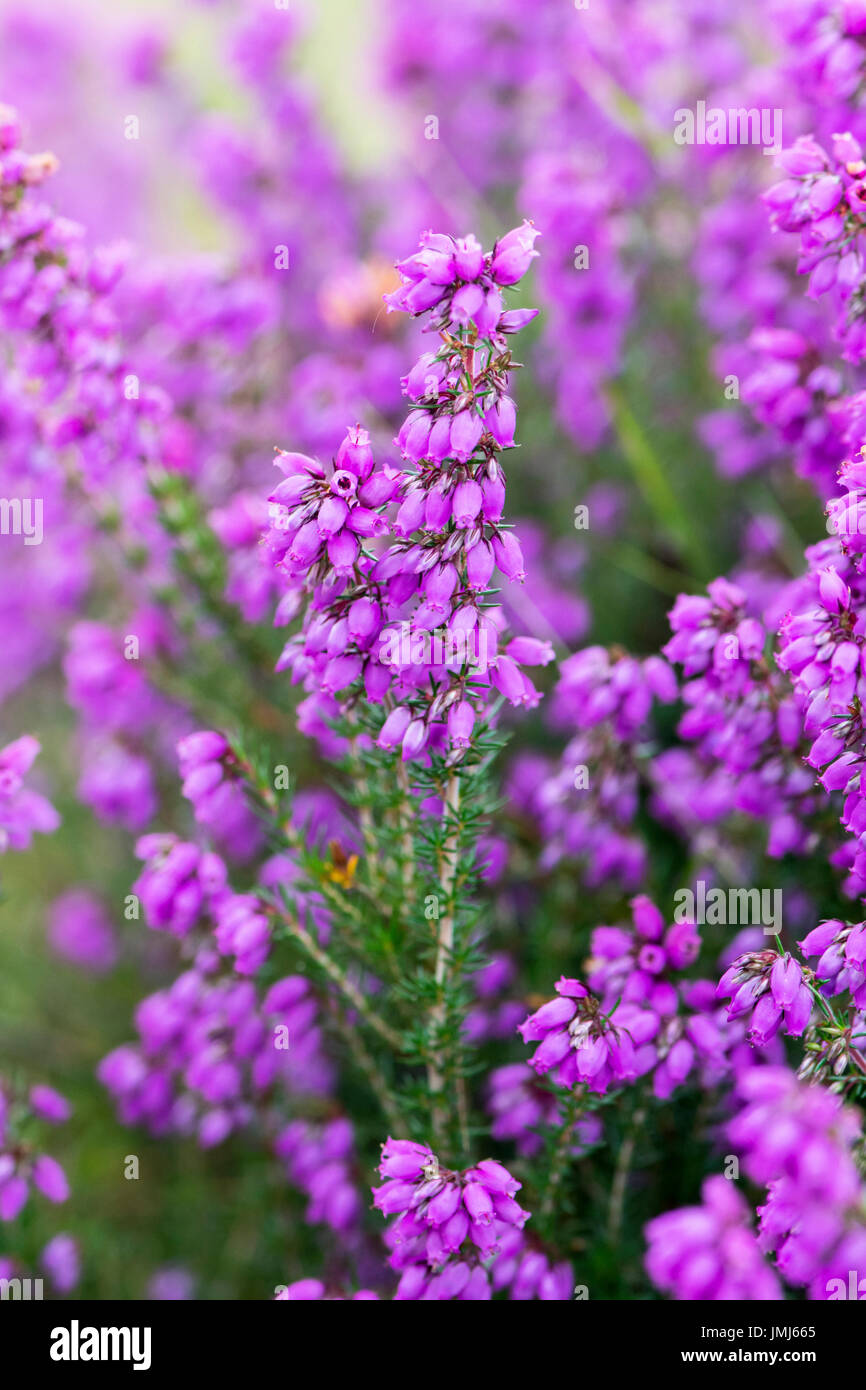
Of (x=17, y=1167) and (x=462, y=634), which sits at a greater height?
(x=462, y=634)

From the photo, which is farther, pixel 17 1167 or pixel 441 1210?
pixel 17 1167

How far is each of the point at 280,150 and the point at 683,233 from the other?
2.18 metres

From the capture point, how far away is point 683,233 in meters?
5.04

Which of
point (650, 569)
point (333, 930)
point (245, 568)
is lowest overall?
point (333, 930)

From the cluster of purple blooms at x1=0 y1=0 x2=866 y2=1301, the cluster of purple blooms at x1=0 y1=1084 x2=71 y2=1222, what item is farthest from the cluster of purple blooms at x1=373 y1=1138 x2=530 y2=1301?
the cluster of purple blooms at x1=0 y1=1084 x2=71 y2=1222

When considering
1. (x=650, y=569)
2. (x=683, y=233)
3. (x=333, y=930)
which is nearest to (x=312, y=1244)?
(x=333, y=930)

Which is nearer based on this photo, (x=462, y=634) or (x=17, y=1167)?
(x=462, y=634)

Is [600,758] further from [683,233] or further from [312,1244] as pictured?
[683,233]

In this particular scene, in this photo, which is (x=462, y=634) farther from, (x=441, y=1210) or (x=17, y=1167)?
(x=17, y=1167)

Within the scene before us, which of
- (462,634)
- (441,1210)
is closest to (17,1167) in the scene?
(441,1210)

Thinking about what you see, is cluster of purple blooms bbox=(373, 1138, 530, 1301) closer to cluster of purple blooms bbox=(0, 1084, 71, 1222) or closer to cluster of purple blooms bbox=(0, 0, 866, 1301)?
cluster of purple blooms bbox=(0, 0, 866, 1301)

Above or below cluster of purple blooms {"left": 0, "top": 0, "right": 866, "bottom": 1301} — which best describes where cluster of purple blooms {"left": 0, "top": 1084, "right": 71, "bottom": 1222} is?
below

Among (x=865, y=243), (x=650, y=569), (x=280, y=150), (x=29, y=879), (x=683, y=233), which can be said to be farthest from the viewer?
(x=280, y=150)

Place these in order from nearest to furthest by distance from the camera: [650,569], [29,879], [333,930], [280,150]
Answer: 1. [333,930]
2. [650,569]
3. [29,879]
4. [280,150]
